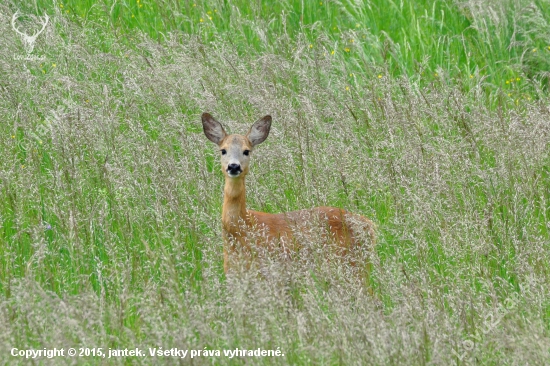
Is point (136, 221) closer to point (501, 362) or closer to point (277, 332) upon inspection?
point (277, 332)

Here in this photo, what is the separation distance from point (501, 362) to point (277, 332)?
0.83 m

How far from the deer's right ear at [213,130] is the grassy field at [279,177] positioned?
179 millimetres

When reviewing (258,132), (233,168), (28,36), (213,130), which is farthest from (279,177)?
(28,36)

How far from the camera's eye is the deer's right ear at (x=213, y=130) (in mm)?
5613

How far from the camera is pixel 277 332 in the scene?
3.69 metres

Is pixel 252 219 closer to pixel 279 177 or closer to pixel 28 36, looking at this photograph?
pixel 279 177

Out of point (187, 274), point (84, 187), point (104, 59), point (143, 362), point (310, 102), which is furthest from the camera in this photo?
point (104, 59)

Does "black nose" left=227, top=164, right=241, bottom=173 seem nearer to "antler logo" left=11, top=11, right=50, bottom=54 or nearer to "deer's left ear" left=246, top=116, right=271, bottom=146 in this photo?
"deer's left ear" left=246, top=116, right=271, bottom=146

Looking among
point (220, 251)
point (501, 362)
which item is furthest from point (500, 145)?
point (501, 362)

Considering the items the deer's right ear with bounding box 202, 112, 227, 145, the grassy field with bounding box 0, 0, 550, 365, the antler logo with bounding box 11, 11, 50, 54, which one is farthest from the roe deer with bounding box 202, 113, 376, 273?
the antler logo with bounding box 11, 11, 50, 54

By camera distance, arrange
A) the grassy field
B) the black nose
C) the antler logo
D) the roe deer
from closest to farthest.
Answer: the grassy field → the roe deer → the black nose → the antler logo

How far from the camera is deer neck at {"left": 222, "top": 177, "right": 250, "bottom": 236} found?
5.36 m

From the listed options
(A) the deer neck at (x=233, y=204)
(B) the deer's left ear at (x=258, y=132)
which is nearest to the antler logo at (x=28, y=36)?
(B) the deer's left ear at (x=258, y=132)

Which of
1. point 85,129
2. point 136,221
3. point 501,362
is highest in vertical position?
point 85,129
